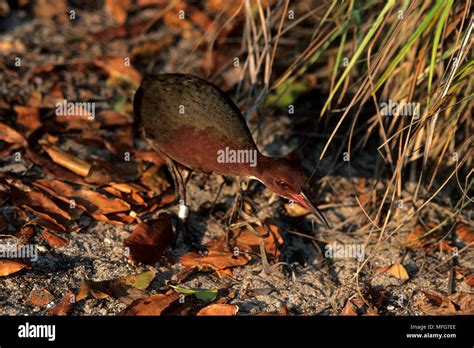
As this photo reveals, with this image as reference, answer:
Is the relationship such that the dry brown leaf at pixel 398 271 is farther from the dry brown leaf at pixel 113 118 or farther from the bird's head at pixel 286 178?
the dry brown leaf at pixel 113 118

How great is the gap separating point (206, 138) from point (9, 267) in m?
1.39

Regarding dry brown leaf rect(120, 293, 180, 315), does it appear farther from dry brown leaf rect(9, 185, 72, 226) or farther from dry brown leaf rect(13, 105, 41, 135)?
dry brown leaf rect(13, 105, 41, 135)

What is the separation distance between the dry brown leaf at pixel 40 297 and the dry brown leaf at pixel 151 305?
393 millimetres

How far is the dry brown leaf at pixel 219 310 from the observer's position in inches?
146

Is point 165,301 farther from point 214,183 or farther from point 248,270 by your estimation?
point 214,183

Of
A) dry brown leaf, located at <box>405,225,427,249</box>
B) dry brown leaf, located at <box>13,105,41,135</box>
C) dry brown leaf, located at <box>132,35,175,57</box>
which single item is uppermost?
dry brown leaf, located at <box>132,35,175,57</box>

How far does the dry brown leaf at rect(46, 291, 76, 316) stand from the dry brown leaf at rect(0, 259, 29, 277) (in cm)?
30

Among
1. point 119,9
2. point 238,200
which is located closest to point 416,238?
point 238,200

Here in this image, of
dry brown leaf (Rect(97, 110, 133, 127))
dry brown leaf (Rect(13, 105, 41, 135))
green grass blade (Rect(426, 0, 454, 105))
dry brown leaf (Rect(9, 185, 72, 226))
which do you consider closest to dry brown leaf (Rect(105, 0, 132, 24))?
dry brown leaf (Rect(97, 110, 133, 127))

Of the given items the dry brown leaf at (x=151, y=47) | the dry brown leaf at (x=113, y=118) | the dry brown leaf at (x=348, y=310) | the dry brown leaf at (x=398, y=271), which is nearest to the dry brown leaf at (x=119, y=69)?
the dry brown leaf at (x=151, y=47)

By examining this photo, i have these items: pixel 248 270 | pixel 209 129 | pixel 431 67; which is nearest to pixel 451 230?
pixel 431 67

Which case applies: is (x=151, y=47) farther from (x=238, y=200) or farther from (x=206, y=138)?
(x=238, y=200)

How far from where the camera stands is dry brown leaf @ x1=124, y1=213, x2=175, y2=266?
407cm

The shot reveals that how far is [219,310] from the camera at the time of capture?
12.2 ft
